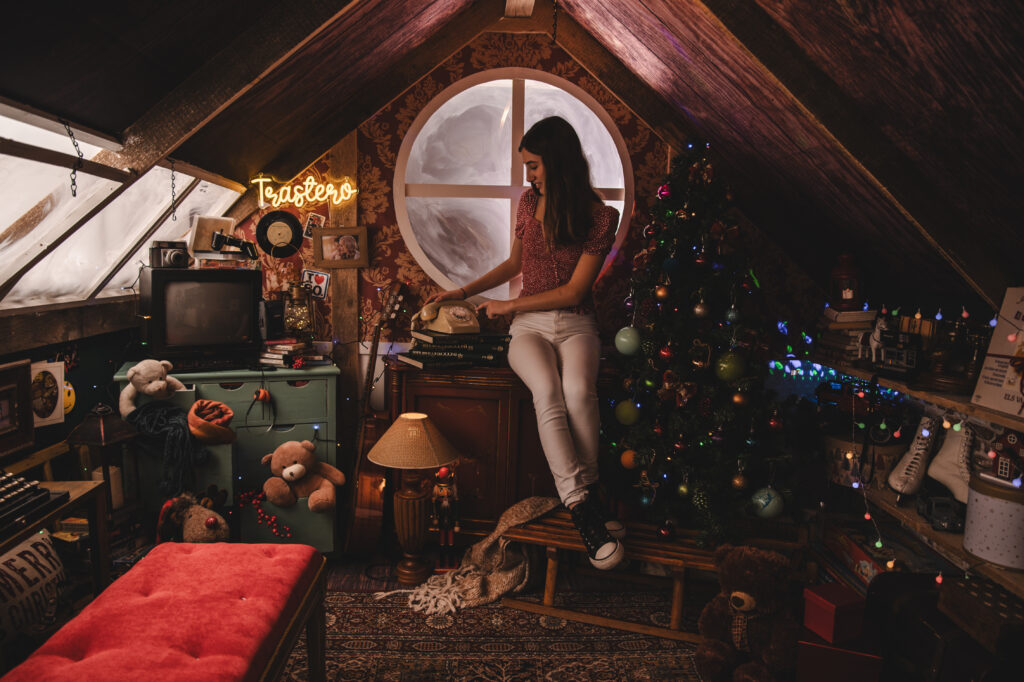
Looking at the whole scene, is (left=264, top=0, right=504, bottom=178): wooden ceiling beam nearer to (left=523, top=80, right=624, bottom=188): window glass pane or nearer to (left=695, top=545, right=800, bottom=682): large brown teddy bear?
(left=523, top=80, right=624, bottom=188): window glass pane

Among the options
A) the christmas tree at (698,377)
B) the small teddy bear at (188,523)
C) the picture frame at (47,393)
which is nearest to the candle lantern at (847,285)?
the christmas tree at (698,377)

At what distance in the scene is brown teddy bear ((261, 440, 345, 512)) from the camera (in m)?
2.71

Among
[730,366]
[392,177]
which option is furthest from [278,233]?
[730,366]

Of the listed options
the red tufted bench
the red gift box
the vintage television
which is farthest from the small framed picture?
the red gift box

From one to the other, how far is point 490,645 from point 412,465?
0.77 m

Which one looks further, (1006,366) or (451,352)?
(451,352)

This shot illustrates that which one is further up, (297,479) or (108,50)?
(108,50)

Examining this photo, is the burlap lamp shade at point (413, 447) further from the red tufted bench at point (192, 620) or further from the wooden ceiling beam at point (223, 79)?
the wooden ceiling beam at point (223, 79)

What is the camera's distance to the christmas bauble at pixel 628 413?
9.05ft

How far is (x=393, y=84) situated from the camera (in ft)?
10.6

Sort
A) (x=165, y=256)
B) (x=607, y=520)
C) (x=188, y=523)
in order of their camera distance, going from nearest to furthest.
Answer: (x=188, y=523) → (x=607, y=520) → (x=165, y=256)

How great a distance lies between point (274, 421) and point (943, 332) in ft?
9.20

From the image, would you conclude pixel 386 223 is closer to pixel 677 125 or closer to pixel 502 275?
pixel 502 275

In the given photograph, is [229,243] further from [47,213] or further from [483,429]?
[483,429]
